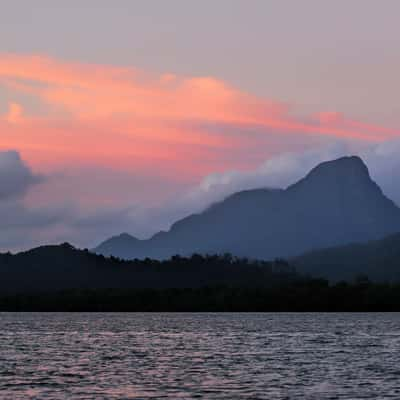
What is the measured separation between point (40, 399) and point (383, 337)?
5114 inches

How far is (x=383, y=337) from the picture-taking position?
633 ft

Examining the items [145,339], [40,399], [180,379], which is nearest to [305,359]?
[180,379]

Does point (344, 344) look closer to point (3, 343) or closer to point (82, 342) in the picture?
point (82, 342)

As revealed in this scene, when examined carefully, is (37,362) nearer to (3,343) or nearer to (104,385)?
(104,385)

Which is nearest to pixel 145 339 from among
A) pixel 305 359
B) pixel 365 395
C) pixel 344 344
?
pixel 344 344

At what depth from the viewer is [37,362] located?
376ft

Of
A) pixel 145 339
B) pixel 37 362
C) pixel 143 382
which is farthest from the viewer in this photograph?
pixel 145 339

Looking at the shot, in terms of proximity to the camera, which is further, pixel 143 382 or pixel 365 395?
pixel 143 382

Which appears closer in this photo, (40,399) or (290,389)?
(40,399)

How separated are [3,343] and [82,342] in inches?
552

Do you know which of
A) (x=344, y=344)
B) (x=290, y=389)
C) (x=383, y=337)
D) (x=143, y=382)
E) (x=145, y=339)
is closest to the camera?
(x=290, y=389)

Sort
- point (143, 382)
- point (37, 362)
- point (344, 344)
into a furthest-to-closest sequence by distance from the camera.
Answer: point (344, 344), point (37, 362), point (143, 382)

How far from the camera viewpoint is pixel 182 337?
625 ft

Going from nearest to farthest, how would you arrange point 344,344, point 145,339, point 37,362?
point 37,362 → point 344,344 → point 145,339
